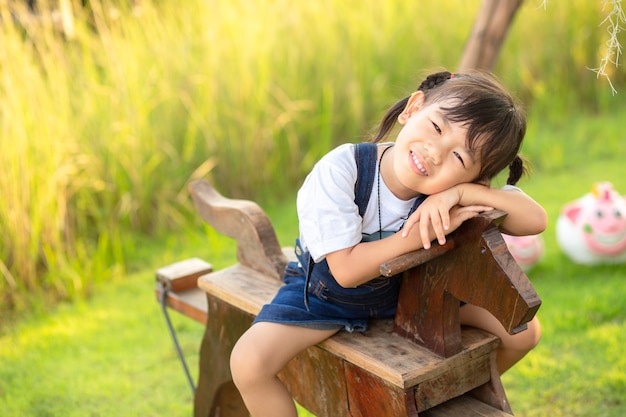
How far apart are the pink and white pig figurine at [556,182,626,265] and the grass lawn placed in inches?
3.6

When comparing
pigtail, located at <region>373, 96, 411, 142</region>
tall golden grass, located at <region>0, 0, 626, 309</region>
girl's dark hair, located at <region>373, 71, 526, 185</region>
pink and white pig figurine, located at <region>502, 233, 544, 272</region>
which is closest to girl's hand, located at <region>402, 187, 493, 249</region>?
girl's dark hair, located at <region>373, 71, 526, 185</region>

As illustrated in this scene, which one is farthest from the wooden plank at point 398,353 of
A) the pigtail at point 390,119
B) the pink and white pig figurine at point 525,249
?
the pink and white pig figurine at point 525,249

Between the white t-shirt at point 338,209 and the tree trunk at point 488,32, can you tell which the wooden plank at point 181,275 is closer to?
Answer: the white t-shirt at point 338,209

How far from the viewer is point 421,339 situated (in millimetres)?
1953

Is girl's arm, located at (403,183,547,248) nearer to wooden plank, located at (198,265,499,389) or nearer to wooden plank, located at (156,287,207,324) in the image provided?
wooden plank, located at (198,265,499,389)

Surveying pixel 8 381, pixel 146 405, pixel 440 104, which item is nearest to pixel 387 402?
pixel 440 104

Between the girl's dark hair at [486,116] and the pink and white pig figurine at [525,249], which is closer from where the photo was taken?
the girl's dark hair at [486,116]

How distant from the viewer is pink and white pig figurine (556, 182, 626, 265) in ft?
12.5

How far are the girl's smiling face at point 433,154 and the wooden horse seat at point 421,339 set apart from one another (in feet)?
0.46

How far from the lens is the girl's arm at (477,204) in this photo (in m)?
1.79

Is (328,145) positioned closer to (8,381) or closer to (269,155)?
(269,155)

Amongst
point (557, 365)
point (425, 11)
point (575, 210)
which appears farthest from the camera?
point (425, 11)

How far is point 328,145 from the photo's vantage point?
518 cm

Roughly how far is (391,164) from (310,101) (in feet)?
10.5
